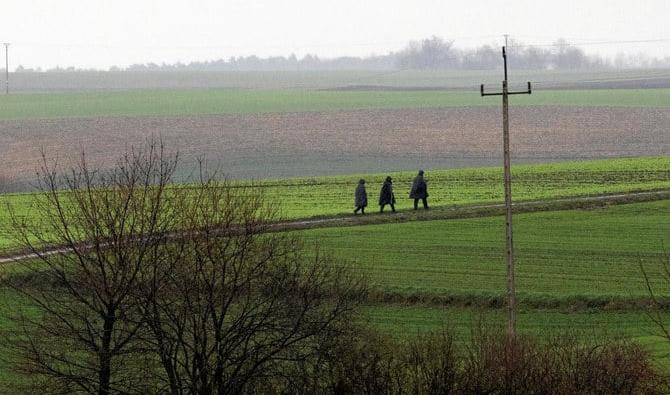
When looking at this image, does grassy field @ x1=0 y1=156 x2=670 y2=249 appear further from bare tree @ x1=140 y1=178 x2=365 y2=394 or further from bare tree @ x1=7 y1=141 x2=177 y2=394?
bare tree @ x1=140 y1=178 x2=365 y2=394

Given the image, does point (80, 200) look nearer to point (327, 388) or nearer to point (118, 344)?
point (118, 344)

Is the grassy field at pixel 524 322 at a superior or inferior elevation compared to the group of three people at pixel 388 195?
inferior

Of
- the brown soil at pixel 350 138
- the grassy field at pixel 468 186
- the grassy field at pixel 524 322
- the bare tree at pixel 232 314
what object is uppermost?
the bare tree at pixel 232 314

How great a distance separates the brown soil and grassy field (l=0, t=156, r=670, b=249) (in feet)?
42.6

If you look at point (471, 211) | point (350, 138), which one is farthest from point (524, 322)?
point (350, 138)

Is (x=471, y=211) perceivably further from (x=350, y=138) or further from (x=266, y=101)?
(x=266, y=101)

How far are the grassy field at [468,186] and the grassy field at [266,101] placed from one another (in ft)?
134

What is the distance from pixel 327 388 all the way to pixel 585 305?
10.0 meters

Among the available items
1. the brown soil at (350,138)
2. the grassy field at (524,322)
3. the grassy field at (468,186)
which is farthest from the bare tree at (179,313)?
the brown soil at (350,138)

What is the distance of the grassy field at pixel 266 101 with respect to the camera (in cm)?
10444

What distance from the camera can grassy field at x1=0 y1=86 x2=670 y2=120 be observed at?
10444cm

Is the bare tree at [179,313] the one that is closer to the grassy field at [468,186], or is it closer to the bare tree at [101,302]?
the bare tree at [101,302]

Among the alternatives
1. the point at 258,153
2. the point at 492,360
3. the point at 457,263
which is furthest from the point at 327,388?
the point at 258,153

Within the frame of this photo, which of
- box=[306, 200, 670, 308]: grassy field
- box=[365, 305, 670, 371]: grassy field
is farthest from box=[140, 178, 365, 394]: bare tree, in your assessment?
box=[306, 200, 670, 308]: grassy field
